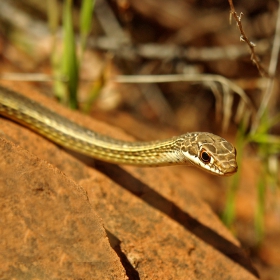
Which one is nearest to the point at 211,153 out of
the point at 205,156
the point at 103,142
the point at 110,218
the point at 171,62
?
the point at 205,156

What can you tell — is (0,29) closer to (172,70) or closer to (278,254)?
(172,70)

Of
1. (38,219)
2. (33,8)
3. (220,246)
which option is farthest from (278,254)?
(33,8)

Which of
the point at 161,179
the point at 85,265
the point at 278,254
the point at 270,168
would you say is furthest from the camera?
the point at 278,254

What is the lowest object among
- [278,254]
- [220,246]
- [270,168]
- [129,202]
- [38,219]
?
[278,254]

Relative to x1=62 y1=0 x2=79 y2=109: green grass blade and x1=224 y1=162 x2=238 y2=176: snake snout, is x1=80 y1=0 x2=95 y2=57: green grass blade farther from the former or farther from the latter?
x1=224 y1=162 x2=238 y2=176: snake snout

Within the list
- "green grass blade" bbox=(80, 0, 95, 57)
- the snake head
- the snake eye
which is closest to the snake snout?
the snake head

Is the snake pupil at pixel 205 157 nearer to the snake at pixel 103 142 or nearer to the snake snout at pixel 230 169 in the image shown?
the snake at pixel 103 142
